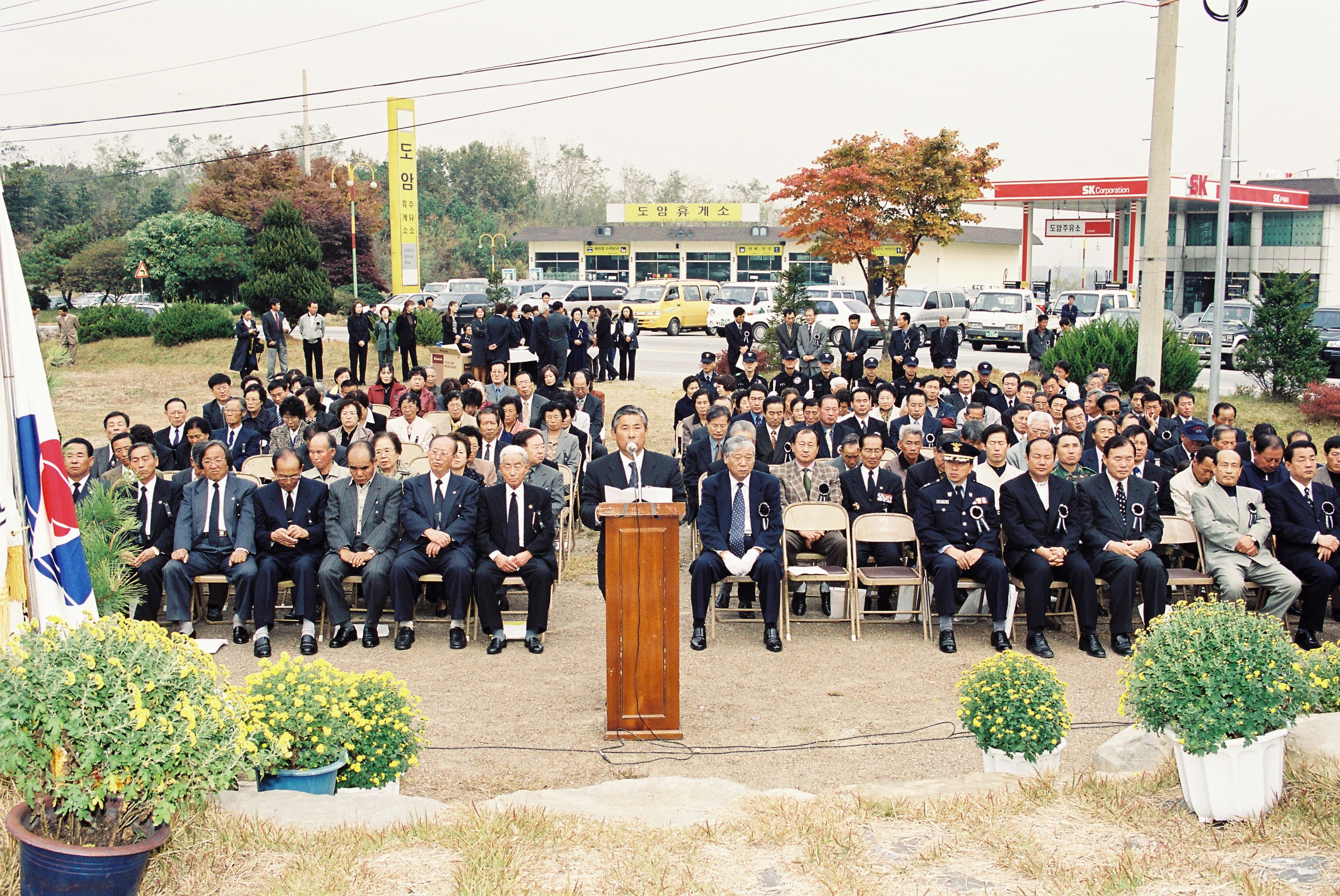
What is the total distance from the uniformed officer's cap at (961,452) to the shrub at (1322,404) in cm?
1273

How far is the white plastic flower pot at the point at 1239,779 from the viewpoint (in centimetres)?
440

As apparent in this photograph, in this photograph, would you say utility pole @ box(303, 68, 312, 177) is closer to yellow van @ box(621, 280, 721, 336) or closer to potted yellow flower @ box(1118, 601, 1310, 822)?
yellow van @ box(621, 280, 721, 336)

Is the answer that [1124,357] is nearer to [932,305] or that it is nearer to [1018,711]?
[1018,711]

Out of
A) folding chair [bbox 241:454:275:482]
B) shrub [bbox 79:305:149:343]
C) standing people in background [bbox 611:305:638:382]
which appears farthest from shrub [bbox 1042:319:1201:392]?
→ shrub [bbox 79:305:149:343]

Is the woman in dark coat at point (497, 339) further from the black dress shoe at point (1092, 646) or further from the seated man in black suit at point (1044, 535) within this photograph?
the black dress shoe at point (1092, 646)

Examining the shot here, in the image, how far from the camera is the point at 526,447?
365 inches

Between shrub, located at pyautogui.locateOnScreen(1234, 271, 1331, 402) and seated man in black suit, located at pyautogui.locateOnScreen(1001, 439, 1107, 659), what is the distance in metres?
13.8

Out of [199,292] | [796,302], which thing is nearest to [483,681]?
[796,302]

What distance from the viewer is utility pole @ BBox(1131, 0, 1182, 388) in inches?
534

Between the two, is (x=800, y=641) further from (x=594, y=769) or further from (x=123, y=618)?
(x=123, y=618)

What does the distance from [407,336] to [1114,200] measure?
32.0m

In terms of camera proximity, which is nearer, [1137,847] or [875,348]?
[1137,847]

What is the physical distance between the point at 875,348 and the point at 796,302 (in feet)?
26.6

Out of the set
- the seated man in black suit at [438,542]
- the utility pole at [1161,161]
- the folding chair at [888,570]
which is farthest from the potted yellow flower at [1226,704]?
the utility pole at [1161,161]
